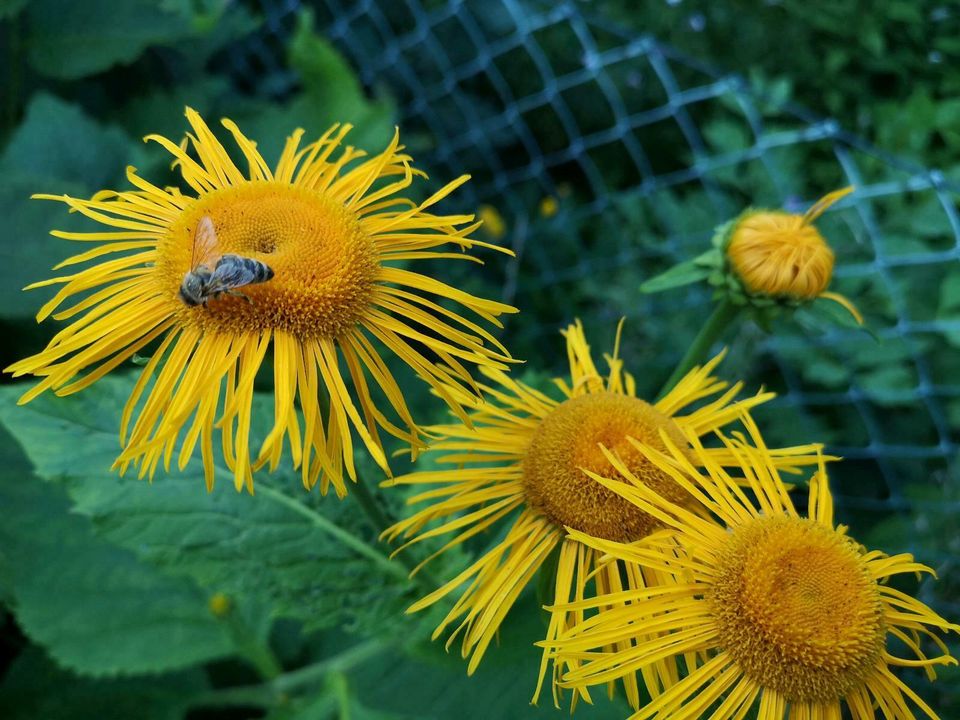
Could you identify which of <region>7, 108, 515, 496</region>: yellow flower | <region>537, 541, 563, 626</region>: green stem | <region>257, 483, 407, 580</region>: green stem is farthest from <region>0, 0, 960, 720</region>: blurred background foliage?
<region>7, 108, 515, 496</region>: yellow flower

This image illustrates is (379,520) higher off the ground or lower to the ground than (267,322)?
lower

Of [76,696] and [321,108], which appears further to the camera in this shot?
[321,108]

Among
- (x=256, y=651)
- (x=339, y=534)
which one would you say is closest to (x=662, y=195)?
(x=339, y=534)

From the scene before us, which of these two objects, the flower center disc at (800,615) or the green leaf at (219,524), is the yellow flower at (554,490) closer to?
the flower center disc at (800,615)

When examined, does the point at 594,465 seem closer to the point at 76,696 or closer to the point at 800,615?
the point at 800,615

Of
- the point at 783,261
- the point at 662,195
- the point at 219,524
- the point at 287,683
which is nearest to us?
the point at 783,261

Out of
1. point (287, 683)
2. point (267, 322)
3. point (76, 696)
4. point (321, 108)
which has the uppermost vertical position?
point (321, 108)
